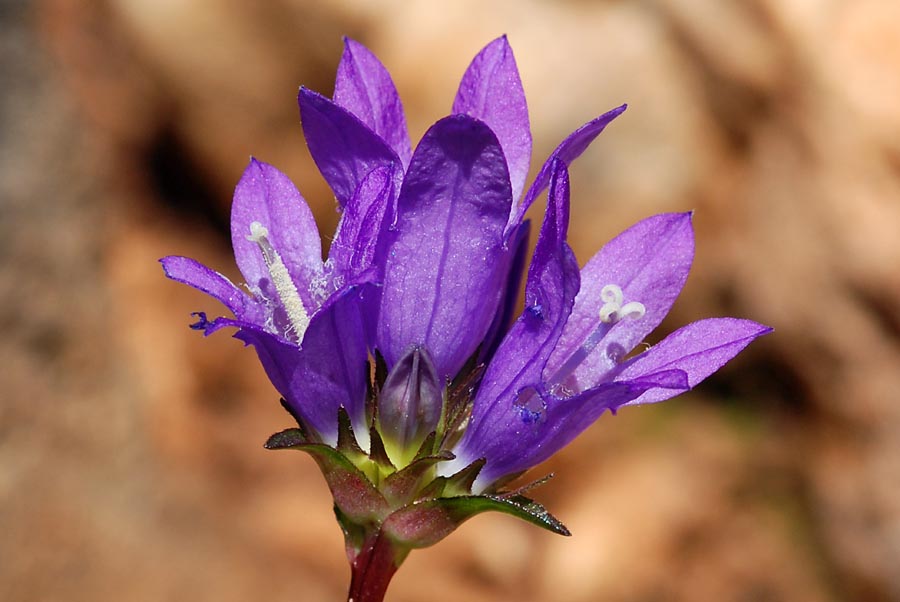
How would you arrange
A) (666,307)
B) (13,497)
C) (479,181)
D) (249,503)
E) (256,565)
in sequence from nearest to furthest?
1. (479,181)
2. (666,307)
3. (13,497)
4. (256,565)
5. (249,503)

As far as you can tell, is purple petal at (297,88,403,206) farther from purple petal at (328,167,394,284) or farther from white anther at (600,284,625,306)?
white anther at (600,284,625,306)

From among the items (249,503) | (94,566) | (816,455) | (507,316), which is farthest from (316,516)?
(507,316)

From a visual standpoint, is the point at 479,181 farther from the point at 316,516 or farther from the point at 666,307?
the point at 316,516

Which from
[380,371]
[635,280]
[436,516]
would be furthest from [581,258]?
[436,516]

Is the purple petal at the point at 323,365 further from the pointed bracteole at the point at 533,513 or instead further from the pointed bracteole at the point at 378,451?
the pointed bracteole at the point at 533,513

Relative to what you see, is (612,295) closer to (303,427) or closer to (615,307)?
(615,307)

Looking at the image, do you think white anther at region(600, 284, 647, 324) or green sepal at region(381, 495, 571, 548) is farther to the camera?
white anther at region(600, 284, 647, 324)

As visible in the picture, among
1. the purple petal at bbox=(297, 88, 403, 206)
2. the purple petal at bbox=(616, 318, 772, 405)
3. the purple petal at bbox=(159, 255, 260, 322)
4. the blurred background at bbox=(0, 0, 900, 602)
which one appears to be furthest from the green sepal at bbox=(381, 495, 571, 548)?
the blurred background at bbox=(0, 0, 900, 602)

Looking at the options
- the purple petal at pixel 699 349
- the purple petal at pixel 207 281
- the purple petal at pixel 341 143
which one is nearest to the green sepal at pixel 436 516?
the purple petal at pixel 699 349
